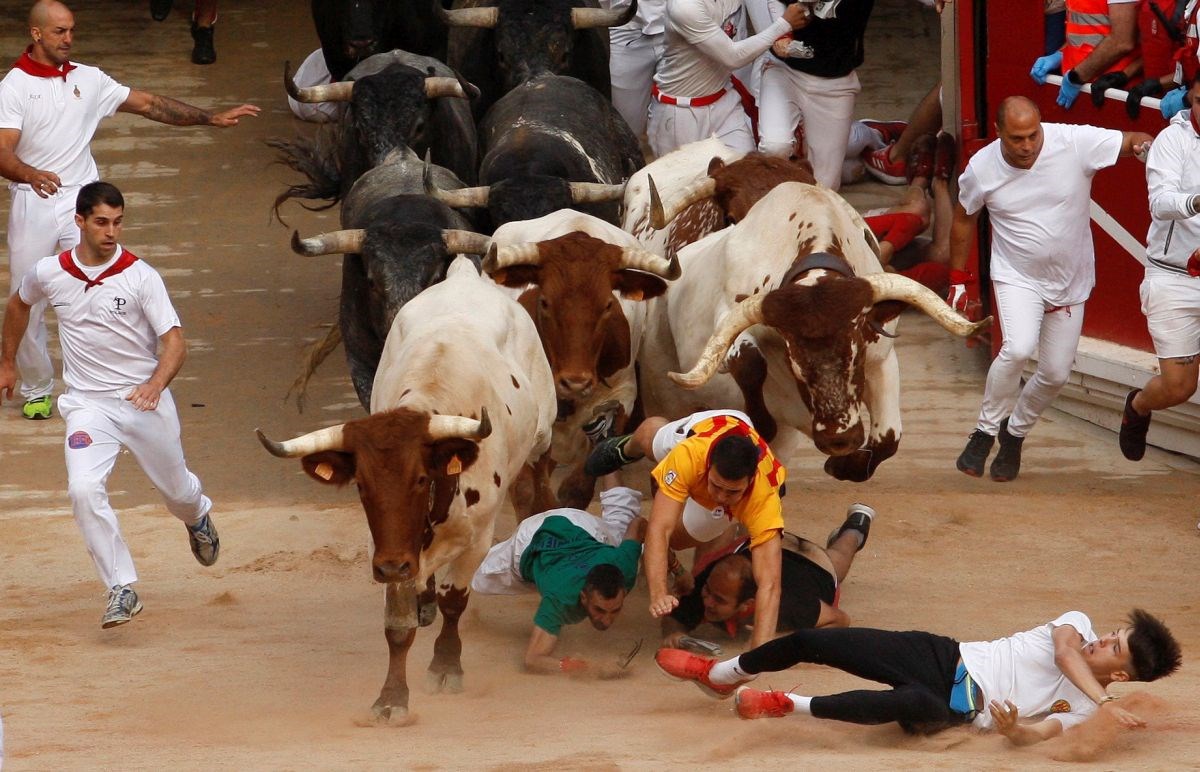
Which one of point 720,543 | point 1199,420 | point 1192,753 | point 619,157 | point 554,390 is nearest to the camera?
Result: point 1192,753

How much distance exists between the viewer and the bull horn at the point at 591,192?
9.88 metres

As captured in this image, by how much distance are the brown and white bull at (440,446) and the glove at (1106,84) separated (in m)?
4.09

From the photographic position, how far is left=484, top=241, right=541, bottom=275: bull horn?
26.9 ft

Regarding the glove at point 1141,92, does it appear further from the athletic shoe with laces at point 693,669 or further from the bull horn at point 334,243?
the athletic shoe with laces at point 693,669

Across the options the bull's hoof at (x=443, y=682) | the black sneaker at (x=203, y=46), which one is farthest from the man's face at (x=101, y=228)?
the black sneaker at (x=203, y=46)

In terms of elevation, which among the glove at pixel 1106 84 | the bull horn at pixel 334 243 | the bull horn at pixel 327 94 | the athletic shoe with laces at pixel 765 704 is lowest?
the glove at pixel 1106 84

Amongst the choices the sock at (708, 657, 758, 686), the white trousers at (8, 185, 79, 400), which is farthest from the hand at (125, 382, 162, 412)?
the white trousers at (8, 185, 79, 400)

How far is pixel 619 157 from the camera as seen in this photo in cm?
1150

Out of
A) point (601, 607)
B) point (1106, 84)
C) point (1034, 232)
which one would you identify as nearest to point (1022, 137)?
point (1034, 232)

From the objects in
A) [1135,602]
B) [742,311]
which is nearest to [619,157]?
[742,311]

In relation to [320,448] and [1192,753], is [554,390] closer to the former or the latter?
[320,448]

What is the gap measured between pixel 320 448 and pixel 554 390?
2027 millimetres

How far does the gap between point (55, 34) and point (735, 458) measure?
17.0 ft

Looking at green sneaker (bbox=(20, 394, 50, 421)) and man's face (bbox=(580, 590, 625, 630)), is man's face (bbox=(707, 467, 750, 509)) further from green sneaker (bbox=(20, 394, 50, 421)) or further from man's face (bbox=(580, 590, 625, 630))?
green sneaker (bbox=(20, 394, 50, 421))
